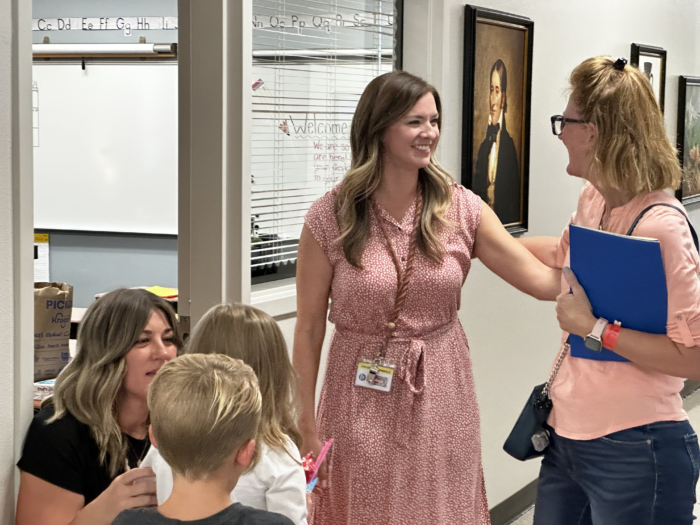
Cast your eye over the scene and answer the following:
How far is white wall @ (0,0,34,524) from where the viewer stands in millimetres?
1609

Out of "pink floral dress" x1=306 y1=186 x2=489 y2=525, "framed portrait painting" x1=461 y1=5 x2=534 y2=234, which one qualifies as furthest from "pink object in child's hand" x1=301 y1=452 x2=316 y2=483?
"framed portrait painting" x1=461 y1=5 x2=534 y2=234

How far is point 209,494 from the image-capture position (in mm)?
1369

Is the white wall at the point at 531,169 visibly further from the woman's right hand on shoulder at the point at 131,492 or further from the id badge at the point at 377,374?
the woman's right hand on shoulder at the point at 131,492

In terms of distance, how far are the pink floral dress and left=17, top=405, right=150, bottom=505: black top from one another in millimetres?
648

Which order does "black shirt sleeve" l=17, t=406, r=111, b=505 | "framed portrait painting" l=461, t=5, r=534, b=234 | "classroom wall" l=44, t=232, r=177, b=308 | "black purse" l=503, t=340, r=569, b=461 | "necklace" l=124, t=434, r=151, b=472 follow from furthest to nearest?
"classroom wall" l=44, t=232, r=177, b=308 < "framed portrait painting" l=461, t=5, r=534, b=234 < "black purse" l=503, t=340, r=569, b=461 < "necklace" l=124, t=434, r=151, b=472 < "black shirt sleeve" l=17, t=406, r=111, b=505

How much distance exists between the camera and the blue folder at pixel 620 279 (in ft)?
5.57

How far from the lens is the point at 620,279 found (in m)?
1.76

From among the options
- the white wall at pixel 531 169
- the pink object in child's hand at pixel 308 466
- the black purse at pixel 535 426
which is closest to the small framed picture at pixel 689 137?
the white wall at pixel 531 169

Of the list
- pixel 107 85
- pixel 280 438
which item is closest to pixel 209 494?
pixel 280 438

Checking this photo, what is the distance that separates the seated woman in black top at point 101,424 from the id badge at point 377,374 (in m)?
0.48

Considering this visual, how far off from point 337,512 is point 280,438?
0.62m

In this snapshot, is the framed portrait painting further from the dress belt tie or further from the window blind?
the dress belt tie

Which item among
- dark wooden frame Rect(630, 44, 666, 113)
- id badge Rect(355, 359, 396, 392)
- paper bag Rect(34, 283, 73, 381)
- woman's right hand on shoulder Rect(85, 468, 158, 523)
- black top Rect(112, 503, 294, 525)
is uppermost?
dark wooden frame Rect(630, 44, 666, 113)

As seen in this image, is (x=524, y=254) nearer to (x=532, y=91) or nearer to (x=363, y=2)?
(x=363, y=2)
